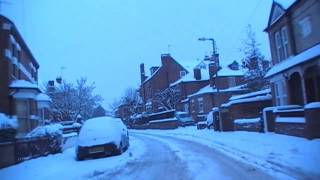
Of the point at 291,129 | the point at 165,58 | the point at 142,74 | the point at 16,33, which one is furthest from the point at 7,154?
the point at 142,74

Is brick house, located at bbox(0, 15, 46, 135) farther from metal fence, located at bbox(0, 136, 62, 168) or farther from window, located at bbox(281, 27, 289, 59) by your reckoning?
window, located at bbox(281, 27, 289, 59)

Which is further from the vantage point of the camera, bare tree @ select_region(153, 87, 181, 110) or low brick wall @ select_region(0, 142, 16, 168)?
bare tree @ select_region(153, 87, 181, 110)

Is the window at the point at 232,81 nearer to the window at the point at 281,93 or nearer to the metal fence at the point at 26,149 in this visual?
the window at the point at 281,93

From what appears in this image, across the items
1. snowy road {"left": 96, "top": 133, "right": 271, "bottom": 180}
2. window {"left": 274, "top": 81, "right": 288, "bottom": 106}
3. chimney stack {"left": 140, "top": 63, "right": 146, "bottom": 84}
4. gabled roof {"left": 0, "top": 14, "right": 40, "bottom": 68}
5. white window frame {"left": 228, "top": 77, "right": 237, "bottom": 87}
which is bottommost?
snowy road {"left": 96, "top": 133, "right": 271, "bottom": 180}

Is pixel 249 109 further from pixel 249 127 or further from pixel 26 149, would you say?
pixel 26 149

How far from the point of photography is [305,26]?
25656 mm

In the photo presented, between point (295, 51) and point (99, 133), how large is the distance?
44.3 feet

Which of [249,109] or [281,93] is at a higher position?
[281,93]

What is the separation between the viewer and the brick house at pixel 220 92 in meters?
61.3

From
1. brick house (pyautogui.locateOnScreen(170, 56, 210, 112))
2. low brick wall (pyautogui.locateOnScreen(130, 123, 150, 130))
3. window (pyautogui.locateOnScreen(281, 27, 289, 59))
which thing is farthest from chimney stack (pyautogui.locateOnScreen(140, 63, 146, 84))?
window (pyautogui.locateOnScreen(281, 27, 289, 59))

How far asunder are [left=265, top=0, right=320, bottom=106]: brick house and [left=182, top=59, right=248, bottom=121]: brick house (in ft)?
92.8

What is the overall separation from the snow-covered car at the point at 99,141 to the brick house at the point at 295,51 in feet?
32.1

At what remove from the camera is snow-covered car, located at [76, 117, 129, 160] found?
18953mm

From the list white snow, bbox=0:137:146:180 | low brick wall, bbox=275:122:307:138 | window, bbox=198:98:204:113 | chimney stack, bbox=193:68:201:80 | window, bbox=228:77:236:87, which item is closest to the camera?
white snow, bbox=0:137:146:180
